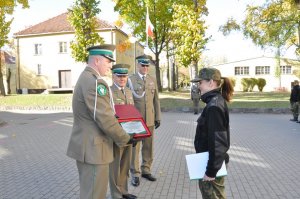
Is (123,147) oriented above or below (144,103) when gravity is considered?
below

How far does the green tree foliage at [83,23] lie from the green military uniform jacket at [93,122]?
21840 mm

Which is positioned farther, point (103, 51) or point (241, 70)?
point (241, 70)

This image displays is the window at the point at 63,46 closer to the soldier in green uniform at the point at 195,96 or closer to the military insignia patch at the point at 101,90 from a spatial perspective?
the soldier in green uniform at the point at 195,96

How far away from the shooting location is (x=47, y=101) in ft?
78.3

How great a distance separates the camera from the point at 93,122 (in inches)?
130

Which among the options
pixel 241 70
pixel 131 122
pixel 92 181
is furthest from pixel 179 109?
pixel 241 70

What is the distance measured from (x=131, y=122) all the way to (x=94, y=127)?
2.07 feet

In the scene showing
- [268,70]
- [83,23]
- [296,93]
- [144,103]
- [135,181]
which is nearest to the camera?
[135,181]

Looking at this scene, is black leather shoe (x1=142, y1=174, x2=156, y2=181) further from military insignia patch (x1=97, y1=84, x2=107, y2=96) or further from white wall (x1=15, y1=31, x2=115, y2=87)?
white wall (x1=15, y1=31, x2=115, y2=87)

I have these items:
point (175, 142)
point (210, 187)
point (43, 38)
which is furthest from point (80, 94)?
point (43, 38)

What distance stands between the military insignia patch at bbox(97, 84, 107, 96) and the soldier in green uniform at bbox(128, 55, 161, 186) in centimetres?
238

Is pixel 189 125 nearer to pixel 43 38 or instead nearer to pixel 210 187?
pixel 210 187

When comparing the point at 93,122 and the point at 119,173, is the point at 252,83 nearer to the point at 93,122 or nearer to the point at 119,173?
the point at 119,173

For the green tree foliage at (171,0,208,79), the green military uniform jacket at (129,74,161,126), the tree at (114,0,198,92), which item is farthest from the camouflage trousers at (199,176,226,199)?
the tree at (114,0,198,92)
